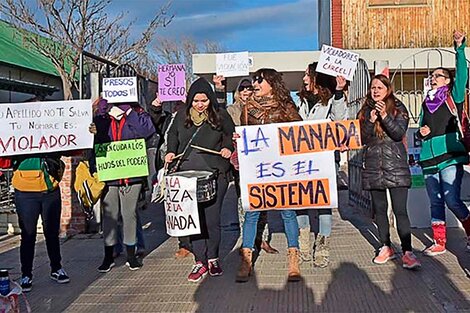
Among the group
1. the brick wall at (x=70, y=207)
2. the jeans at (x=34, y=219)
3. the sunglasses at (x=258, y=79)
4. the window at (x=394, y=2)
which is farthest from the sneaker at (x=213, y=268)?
the window at (x=394, y=2)

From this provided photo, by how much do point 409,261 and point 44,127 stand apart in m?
4.09

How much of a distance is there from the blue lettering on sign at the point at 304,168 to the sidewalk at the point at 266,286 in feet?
3.64

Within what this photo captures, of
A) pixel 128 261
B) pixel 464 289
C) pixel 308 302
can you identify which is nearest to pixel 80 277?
pixel 128 261

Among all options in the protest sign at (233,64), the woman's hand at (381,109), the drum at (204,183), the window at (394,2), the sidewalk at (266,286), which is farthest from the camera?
the window at (394,2)

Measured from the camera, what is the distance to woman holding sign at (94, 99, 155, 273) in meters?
7.84

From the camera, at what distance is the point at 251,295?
264 inches

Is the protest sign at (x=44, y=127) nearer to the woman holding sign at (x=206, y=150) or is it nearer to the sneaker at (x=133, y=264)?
the woman holding sign at (x=206, y=150)

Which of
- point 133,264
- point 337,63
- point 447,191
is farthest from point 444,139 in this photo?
point 133,264

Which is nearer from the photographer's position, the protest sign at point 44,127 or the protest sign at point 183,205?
the protest sign at point 183,205

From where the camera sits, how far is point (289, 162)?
703cm

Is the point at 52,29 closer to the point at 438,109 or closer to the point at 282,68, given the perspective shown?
the point at 282,68

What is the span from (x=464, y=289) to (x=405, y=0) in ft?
52.7

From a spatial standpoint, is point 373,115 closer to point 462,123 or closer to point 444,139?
point 444,139

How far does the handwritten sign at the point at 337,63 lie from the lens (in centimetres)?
848
